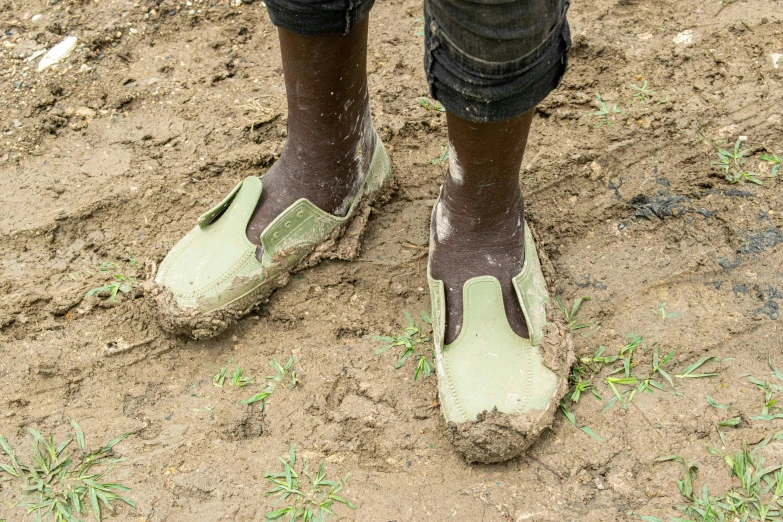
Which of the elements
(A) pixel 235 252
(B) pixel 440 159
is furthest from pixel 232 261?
(B) pixel 440 159

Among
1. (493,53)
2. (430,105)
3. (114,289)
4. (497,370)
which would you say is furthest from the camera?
(430,105)

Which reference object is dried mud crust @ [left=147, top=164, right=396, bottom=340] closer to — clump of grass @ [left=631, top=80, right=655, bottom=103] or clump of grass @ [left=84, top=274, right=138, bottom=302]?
clump of grass @ [left=84, top=274, right=138, bottom=302]

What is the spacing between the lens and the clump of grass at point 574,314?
1.81 m

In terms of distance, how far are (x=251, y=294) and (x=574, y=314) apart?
84cm

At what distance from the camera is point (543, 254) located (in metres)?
1.91

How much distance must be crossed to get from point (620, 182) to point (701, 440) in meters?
0.85

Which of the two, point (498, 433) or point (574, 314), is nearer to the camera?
point (498, 433)

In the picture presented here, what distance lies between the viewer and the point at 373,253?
2.02 m

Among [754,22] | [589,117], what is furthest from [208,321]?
[754,22]

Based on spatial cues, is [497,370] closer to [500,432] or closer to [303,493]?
[500,432]

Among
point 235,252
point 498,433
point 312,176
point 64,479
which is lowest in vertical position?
point 64,479

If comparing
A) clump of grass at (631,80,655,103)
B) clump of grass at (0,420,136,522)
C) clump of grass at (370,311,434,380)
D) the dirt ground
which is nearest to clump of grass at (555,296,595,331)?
the dirt ground

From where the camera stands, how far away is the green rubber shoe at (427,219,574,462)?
1541 mm

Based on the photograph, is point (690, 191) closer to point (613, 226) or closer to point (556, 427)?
point (613, 226)
